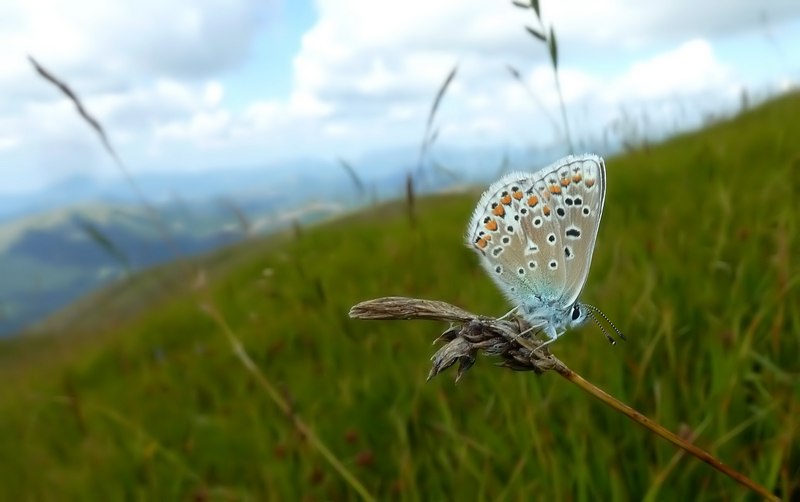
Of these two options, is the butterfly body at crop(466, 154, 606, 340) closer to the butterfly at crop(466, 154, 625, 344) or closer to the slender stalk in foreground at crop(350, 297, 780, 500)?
the butterfly at crop(466, 154, 625, 344)

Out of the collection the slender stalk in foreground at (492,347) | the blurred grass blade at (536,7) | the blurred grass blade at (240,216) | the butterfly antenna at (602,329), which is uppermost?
the blurred grass blade at (536,7)

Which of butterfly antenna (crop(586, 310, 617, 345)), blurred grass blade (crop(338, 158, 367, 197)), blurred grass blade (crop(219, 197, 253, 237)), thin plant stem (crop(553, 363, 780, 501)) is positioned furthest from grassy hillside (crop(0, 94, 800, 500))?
thin plant stem (crop(553, 363, 780, 501))

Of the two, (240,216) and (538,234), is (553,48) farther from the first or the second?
(240,216)

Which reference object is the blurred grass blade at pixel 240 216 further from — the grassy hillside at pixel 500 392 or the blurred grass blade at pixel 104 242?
the blurred grass blade at pixel 104 242

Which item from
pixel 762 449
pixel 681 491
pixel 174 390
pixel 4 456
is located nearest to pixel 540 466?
pixel 681 491

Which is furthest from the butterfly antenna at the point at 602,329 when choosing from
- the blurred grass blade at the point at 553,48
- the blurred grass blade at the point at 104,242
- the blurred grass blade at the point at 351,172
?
the blurred grass blade at the point at 104,242

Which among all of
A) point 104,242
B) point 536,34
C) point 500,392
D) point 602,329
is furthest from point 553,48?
point 104,242

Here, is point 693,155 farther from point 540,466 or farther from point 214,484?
point 214,484
